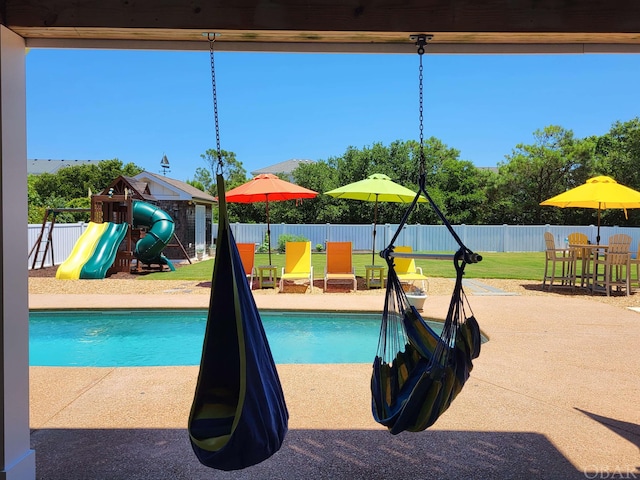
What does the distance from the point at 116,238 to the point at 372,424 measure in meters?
A: 9.94

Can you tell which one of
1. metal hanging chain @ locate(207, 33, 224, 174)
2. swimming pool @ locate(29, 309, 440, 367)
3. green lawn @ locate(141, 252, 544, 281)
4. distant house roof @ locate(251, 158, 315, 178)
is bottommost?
swimming pool @ locate(29, 309, 440, 367)

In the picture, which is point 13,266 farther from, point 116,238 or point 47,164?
point 47,164

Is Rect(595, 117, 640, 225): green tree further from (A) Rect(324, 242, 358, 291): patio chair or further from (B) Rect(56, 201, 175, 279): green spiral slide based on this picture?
(B) Rect(56, 201, 175, 279): green spiral slide

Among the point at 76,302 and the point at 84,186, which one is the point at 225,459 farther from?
the point at 84,186

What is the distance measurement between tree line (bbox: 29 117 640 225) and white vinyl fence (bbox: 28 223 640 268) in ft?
7.31

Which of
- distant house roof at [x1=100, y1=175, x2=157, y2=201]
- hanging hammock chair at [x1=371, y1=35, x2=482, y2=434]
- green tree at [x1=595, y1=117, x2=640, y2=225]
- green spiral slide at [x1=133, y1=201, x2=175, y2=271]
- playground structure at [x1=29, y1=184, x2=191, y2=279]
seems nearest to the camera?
hanging hammock chair at [x1=371, y1=35, x2=482, y2=434]

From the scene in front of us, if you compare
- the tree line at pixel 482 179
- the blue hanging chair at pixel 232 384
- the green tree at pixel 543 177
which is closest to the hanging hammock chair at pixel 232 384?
the blue hanging chair at pixel 232 384

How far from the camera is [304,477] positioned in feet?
7.72

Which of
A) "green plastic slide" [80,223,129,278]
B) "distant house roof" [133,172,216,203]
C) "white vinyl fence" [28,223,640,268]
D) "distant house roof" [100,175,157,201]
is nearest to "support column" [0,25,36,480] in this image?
"green plastic slide" [80,223,129,278]

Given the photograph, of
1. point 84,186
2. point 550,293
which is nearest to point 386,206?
point 550,293

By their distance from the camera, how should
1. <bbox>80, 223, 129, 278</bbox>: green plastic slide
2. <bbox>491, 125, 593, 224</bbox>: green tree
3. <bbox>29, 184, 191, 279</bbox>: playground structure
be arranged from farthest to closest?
<bbox>491, 125, 593, 224</bbox>: green tree, <bbox>29, 184, 191, 279</bbox>: playground structure, <bbox>80, 223, 129, 278</bbox>: green plastic slide

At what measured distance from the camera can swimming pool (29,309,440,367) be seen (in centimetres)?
587

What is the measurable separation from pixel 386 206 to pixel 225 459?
65.4ft

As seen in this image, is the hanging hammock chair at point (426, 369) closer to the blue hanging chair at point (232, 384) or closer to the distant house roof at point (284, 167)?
the blue hanging chair at point (232, 384)
